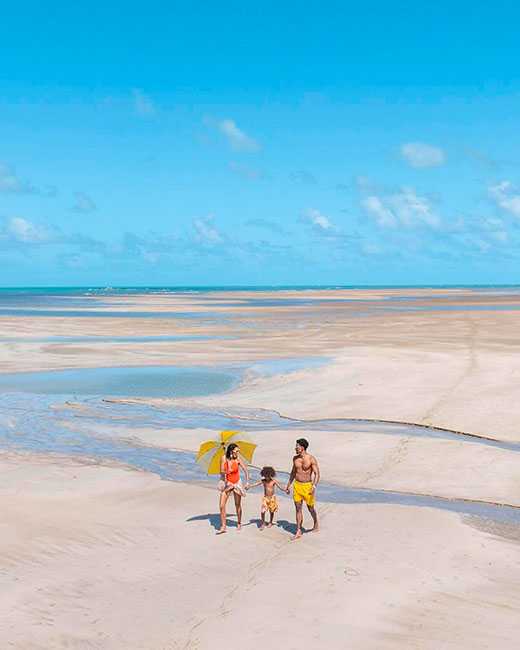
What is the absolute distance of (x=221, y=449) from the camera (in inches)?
498

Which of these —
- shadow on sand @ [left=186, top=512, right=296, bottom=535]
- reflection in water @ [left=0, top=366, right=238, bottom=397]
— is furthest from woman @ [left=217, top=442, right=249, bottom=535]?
reflection in water @ [left=0, top=366, right=238, bottom=397]

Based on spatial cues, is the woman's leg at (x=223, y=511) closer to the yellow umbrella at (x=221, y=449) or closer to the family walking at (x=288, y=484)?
the family walking at (x=288, y=484)

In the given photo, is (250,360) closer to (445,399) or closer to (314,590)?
(445,399)

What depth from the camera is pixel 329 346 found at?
41062 millimetres

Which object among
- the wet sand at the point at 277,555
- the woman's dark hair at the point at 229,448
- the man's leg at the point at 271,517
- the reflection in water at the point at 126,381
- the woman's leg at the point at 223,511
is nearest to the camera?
the wet sand at the point at 277,555

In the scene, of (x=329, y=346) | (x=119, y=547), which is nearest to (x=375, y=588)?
(x=119, y=547)

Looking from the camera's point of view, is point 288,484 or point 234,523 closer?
point 288,484

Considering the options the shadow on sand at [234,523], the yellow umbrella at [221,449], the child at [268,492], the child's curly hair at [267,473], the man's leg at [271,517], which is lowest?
the shadow on sand at [234,523]

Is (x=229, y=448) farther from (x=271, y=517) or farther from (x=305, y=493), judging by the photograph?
(x=305, y=493)

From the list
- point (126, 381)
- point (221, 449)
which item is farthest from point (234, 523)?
point (126, 381)

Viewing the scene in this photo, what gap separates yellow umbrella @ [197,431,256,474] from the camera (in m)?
12.6

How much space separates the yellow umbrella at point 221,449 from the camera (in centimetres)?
1263

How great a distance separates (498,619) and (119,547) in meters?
5.54

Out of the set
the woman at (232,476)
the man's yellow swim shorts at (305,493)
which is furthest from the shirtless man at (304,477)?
the woman at (232,476)
